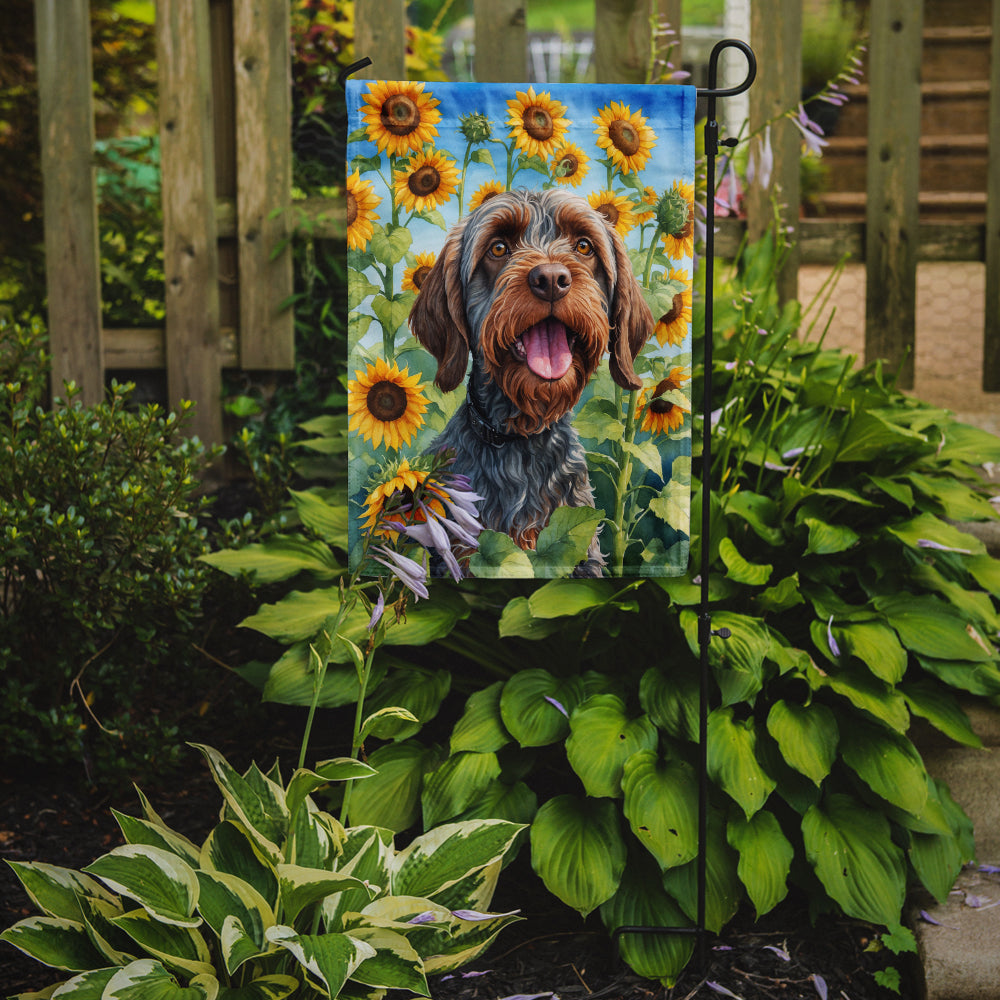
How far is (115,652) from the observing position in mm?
2422

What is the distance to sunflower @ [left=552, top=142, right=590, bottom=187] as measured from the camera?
1809mm

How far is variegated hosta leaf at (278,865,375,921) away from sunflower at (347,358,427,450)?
76 centimetres

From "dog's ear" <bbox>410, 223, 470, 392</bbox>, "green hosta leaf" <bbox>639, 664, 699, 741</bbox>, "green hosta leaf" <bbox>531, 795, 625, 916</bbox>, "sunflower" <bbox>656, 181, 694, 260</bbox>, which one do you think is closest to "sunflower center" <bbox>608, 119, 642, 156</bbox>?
"sunflower" <bbox>656, 181, 694, 260</bbox>

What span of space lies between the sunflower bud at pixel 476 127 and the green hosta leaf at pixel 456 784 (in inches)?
46.5

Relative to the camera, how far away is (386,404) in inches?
72.8

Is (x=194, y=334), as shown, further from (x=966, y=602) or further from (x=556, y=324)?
(x=966, y=602)

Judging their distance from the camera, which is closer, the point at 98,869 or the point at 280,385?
the point at 98,869

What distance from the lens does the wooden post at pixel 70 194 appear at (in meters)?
3.19

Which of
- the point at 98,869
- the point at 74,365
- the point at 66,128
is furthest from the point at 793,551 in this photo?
the point at 66,128

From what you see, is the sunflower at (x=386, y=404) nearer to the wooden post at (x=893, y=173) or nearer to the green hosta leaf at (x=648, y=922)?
the green hosta leaf at (x=648, y=922)

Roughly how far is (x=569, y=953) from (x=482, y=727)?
0.47 meters

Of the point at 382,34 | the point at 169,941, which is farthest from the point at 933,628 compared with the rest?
the point at 382,34

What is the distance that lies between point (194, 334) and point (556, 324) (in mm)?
1922

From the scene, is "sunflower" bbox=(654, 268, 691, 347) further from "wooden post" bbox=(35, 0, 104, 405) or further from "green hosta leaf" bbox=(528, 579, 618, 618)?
"wooden post" bbox=(35, 0, 104, 405)
